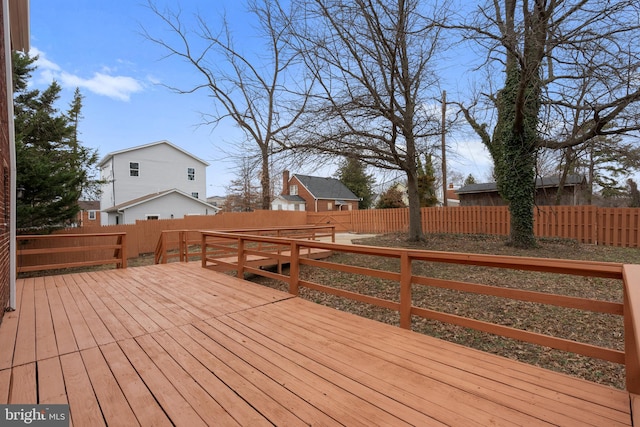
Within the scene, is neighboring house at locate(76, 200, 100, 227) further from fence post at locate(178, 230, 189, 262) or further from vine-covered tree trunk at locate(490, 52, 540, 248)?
vine-covered tree trunk at locate(490, 52, 540, 248)

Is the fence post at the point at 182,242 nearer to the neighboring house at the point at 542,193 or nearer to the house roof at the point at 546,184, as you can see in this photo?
the neighboring house at the point at 542,193

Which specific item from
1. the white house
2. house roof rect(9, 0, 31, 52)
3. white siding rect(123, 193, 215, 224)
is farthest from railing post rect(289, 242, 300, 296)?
the white house

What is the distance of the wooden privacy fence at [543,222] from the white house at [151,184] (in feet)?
42.5

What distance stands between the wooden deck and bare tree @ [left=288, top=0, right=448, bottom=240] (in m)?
6.47

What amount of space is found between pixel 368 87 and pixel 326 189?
25.4 m

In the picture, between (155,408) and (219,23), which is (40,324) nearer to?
(155,408)

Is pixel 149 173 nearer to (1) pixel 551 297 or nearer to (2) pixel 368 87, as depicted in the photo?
(2) pixel 368 87

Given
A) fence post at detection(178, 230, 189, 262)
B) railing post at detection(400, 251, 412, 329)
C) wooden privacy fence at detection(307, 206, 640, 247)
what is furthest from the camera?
wooden privacy fence at detection(307, 206, 640, 247)

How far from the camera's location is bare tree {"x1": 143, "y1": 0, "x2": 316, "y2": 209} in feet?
37.5

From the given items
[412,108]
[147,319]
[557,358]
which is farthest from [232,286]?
[412,108]

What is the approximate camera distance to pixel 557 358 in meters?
3.77

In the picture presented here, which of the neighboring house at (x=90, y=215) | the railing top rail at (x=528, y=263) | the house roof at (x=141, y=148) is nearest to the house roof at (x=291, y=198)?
the house roof at (x=141, y=148)

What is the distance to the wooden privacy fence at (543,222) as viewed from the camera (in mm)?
10422

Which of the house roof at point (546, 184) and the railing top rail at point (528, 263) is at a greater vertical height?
the house roof at point (546, 184)
